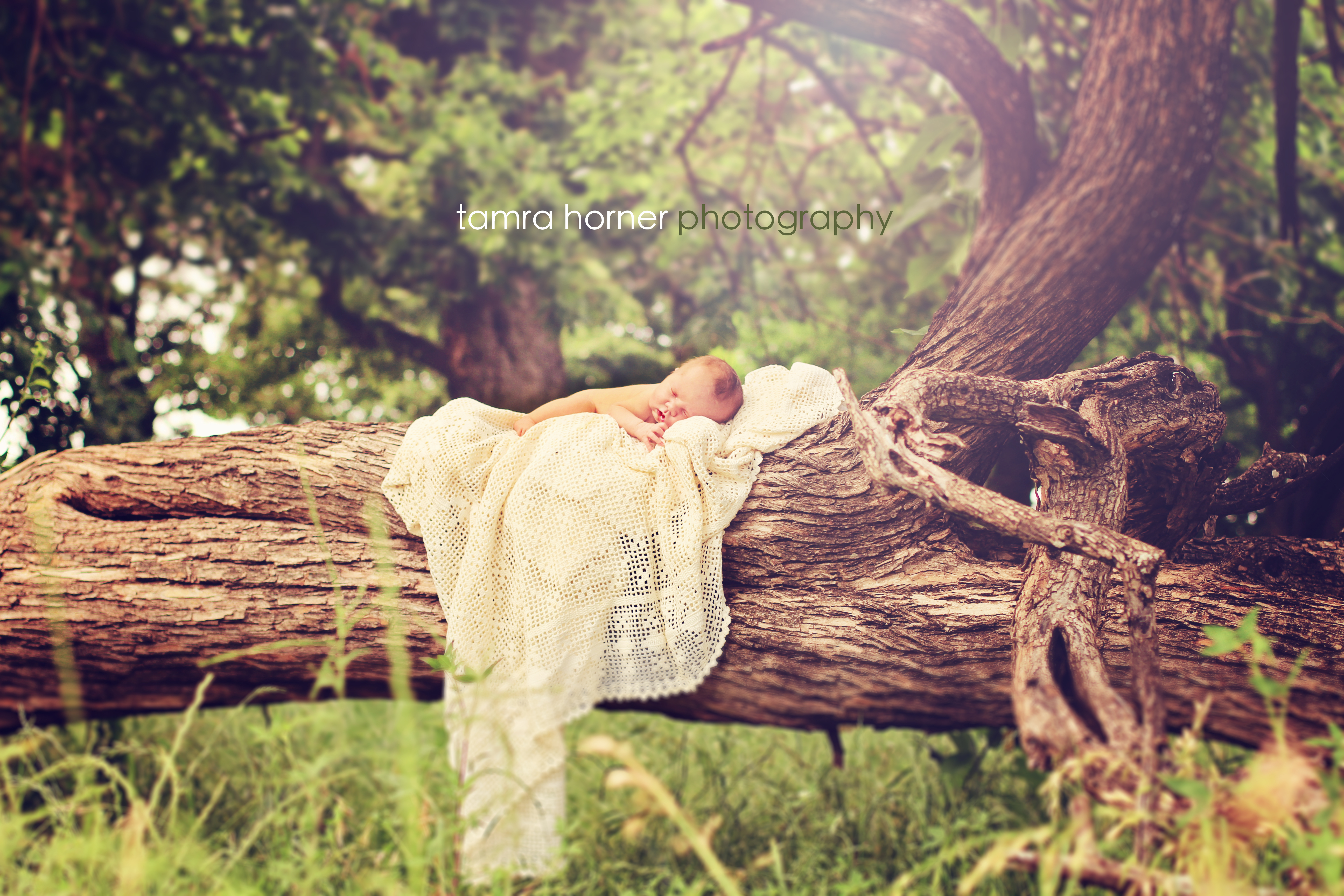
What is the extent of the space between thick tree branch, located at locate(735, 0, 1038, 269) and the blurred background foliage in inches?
10.4

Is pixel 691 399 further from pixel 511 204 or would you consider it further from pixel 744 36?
pixel 511 204

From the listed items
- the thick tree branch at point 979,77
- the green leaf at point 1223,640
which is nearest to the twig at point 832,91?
the thick tree branch at point 979,77

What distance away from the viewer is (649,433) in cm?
235

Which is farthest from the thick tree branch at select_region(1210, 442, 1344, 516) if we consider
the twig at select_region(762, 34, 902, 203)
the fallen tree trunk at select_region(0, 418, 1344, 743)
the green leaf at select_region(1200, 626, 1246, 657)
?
the twig at select_region(762, 34, 902, 203)

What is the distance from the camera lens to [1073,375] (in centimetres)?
227

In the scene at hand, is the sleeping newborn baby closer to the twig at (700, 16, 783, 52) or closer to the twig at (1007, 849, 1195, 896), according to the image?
the twig at (1007, 849, 1195, 896)

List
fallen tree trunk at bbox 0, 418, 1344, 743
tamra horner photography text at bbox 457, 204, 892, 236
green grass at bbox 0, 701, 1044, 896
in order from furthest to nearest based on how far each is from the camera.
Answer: tamra horner photography text at bbox 457, 204, 892, 236
fallen tree trunk at bbox 0, 418, 1344, 743
green grass at bbox 0, 701, 1044, 896

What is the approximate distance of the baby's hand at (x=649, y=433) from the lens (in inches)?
91.2

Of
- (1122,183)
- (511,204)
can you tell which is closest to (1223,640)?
(1122,183)

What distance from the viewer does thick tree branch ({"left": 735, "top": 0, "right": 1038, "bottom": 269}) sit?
3213 mm

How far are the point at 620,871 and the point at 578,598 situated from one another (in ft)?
2.51

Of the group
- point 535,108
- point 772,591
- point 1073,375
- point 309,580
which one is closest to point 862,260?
point 535,108

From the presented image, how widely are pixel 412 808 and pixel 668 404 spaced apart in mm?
1415

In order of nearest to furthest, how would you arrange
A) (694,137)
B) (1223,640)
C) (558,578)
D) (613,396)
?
(1223,640) → (558,578) → (613,396) → (694,137)
